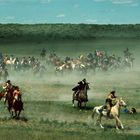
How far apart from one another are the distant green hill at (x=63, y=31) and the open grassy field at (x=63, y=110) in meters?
85.1

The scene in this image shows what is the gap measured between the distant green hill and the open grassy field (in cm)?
8509

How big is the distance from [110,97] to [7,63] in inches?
1473

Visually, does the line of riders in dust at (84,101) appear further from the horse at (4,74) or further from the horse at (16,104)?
the horse at (4,74)

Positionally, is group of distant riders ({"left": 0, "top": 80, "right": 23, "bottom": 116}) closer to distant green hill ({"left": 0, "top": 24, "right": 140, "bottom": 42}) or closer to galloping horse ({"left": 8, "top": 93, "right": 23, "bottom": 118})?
galloping horse ({"left": 8, "top": 93, "right": 23, "bottom": 118})

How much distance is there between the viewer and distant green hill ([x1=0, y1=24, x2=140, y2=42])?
155 meters

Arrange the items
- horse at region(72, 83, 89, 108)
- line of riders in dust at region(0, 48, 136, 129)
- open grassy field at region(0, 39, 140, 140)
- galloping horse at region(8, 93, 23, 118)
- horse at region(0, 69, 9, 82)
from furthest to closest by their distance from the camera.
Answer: horse at region(0, 69, 9, 82)
horse at region(72, 83, 89, 108)
galloping horse at region(8, 93, 23, 118)
line of riders in dust at region(0, 48, 136, 129)
open grassy field at region(0, 39, 140, 140)

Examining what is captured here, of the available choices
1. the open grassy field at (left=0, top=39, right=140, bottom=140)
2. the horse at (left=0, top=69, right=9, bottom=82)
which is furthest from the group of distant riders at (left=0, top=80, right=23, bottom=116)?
the horse at (left=0, top=69, right=9, bottom=82)

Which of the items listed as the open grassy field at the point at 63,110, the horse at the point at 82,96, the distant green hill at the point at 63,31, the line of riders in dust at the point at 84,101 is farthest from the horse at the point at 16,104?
the distant green hill at the point at 63,31

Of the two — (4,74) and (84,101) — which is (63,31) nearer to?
(4,74)

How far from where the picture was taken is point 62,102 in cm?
4003

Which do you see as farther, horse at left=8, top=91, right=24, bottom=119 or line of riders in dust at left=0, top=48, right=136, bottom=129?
horse at left=8, top=91, right=24, bottom=119

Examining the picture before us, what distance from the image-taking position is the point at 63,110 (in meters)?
35.5

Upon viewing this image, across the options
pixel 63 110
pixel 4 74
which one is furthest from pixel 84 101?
pixel 4 74

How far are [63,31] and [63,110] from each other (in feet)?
458
